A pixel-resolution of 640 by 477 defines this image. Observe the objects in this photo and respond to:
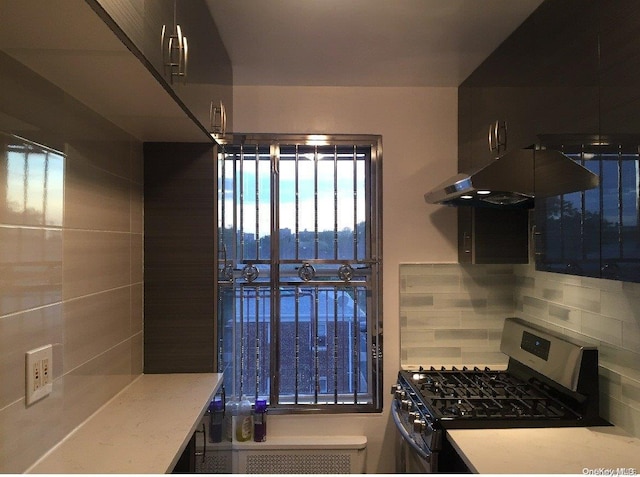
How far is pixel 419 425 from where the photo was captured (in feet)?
5.49

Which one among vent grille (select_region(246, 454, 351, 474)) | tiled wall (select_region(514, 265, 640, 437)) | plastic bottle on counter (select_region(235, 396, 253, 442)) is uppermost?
tiled wall (select_region(514, 265, 640, 437))

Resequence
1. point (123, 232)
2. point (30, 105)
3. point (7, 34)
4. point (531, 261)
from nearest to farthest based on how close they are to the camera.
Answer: point (7, 34)
point (30, 105)
point (123, 232)
point (531, 261)

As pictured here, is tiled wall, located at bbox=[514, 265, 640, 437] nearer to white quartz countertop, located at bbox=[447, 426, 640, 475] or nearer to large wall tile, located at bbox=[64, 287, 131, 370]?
white quartz countertop, located at bbox=[447, 426, 640, 475]

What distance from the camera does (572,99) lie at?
4.36 ft

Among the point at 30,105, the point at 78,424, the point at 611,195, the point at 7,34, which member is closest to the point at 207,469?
the point at 78,424

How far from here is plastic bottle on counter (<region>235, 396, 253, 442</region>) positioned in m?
2.17

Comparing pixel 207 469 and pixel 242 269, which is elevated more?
pixel 242 269

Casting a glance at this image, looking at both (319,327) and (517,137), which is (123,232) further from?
(517,137)

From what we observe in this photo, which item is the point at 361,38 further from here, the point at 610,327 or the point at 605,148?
the point at 610,327

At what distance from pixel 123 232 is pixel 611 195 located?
1588 millimetres

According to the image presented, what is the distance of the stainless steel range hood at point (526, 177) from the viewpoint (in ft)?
4.35

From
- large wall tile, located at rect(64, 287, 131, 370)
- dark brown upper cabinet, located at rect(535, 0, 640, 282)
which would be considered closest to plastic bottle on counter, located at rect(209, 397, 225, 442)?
large wall tile, located at rect(64, 287, 131, 370)

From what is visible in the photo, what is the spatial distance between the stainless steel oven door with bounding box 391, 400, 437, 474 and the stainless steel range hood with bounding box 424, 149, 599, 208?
40.2 inches

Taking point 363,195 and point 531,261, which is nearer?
point 531,261
